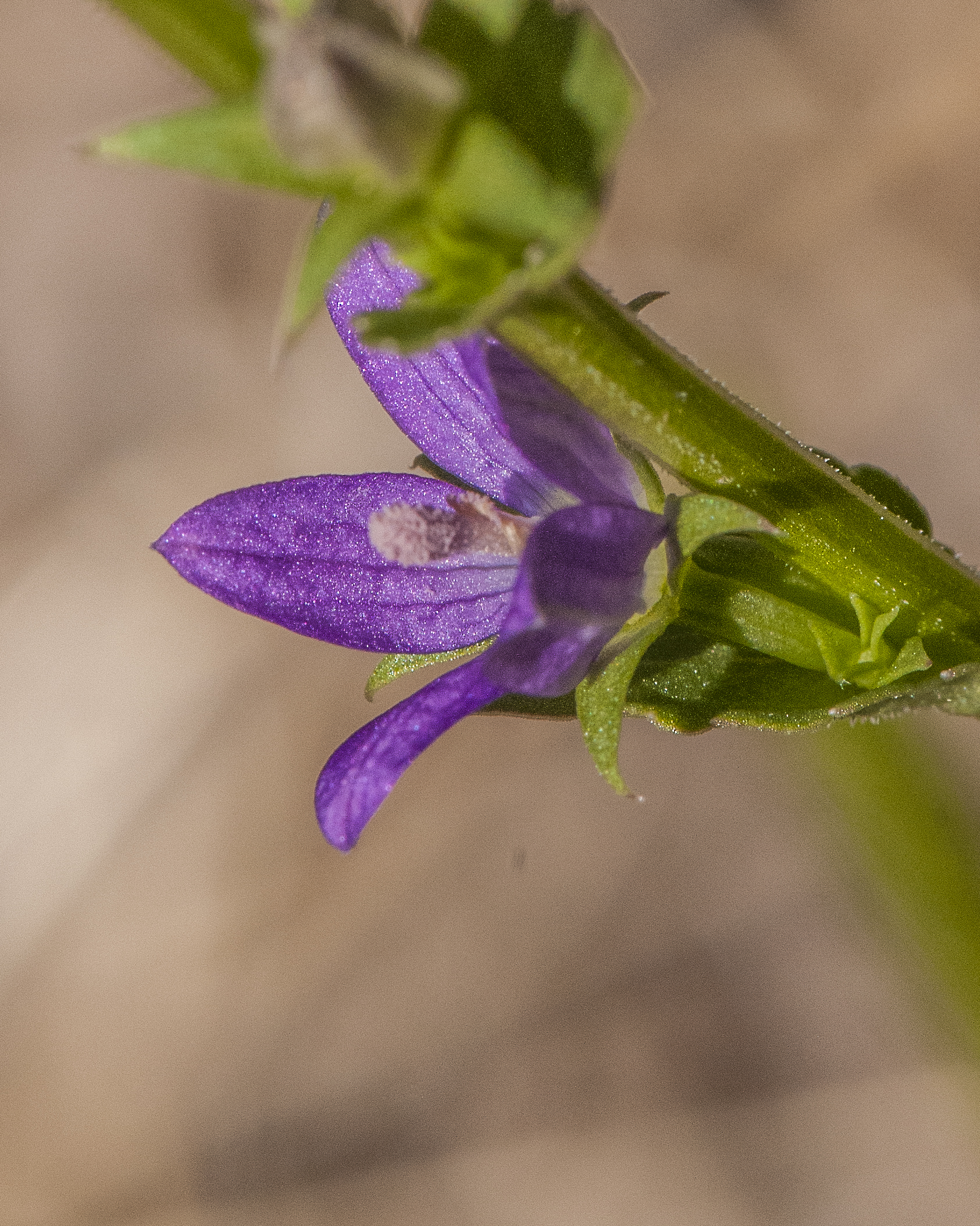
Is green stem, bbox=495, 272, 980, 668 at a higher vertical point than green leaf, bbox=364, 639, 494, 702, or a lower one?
higher

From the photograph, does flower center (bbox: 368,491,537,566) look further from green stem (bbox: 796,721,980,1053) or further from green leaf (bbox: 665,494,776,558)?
green stem (bbox: 796,721,980,1053)

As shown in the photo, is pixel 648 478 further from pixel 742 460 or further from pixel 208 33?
pixel 208 33

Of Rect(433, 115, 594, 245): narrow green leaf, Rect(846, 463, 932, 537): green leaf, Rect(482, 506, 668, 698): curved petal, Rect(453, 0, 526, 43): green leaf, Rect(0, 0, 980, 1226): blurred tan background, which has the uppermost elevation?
Rect(453, 0, 526, 43): green leaf

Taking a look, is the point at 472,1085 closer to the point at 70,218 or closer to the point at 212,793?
the point at 212,793

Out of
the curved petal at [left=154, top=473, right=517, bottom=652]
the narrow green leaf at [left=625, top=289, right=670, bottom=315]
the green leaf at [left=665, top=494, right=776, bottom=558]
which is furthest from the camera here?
the curved petal at [left=154, top=473, right=517, bottom=652]

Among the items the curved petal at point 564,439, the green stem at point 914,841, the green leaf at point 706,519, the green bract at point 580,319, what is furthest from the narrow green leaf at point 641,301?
the green stem at point 914,841

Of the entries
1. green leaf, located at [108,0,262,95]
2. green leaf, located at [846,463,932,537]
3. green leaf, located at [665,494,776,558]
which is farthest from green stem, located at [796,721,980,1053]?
green leaf, located at [108,0,262,95]

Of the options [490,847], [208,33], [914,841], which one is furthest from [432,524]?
[490,847]
